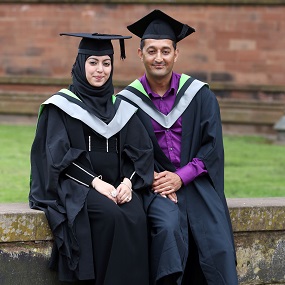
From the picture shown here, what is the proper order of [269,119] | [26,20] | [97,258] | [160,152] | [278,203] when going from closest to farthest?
[97,258] < [160,152] < [278,203] < [269,119] < [26,20]

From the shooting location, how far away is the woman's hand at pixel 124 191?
635 cm

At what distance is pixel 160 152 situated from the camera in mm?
6809

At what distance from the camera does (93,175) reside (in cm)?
638

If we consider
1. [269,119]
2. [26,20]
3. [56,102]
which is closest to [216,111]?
[56,102]

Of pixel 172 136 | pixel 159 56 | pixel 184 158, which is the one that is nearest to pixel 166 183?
pixel 184 158

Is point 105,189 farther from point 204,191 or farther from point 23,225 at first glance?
point 204,191

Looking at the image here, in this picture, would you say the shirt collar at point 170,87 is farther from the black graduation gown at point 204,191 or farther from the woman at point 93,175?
the woman at point 93,175

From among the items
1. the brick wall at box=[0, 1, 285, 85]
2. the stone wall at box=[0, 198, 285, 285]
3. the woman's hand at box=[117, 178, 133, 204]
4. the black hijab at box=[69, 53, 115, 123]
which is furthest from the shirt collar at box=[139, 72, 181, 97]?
the brick wall at box=[0, 1, 285, 85]

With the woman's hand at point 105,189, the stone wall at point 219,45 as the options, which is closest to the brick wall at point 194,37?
the stone wall at point 219,45

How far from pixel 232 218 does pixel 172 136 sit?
0.70 metres

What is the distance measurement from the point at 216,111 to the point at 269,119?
→ 13.5 m

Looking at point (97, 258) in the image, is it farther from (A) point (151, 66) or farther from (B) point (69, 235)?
(A) point (151, 66)

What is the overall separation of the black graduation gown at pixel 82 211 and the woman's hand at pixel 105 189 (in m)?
0.03

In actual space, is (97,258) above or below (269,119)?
above
